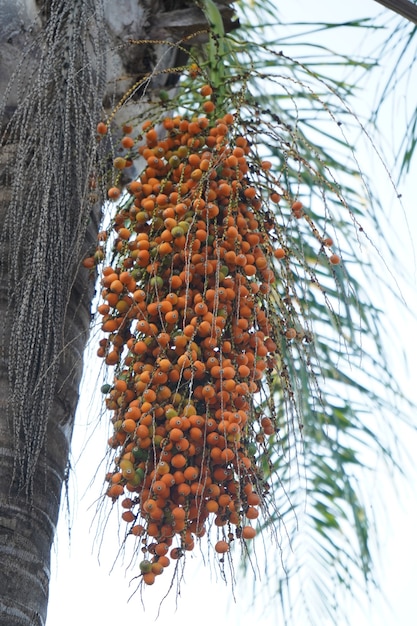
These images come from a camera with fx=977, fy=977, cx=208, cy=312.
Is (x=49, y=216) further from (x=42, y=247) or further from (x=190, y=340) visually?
(x=190, y=340)

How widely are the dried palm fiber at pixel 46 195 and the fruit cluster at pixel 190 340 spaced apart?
0.08 metres

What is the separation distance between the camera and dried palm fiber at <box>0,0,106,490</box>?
5.41 ft

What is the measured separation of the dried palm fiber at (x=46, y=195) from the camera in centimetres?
165

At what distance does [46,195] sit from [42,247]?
10 centimetres

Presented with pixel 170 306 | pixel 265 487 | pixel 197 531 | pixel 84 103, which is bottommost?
pixel 197 531

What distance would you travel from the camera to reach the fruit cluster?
151cm

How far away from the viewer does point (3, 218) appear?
182 centimetres

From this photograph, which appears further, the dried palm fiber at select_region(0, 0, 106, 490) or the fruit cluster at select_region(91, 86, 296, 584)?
the dried palm fiber at select_region(0, 0, 106, 490)

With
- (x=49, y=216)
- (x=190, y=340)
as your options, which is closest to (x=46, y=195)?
(x=49, y=216)

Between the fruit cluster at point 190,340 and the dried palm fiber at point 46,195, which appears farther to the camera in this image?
the dried palm fiber at point 46,195

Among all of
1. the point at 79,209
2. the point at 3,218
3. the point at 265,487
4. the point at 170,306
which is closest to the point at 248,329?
the point at 170,306

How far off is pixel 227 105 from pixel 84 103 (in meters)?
0.33

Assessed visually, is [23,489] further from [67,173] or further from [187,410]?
[67,173]

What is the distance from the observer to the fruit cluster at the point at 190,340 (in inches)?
59.5
